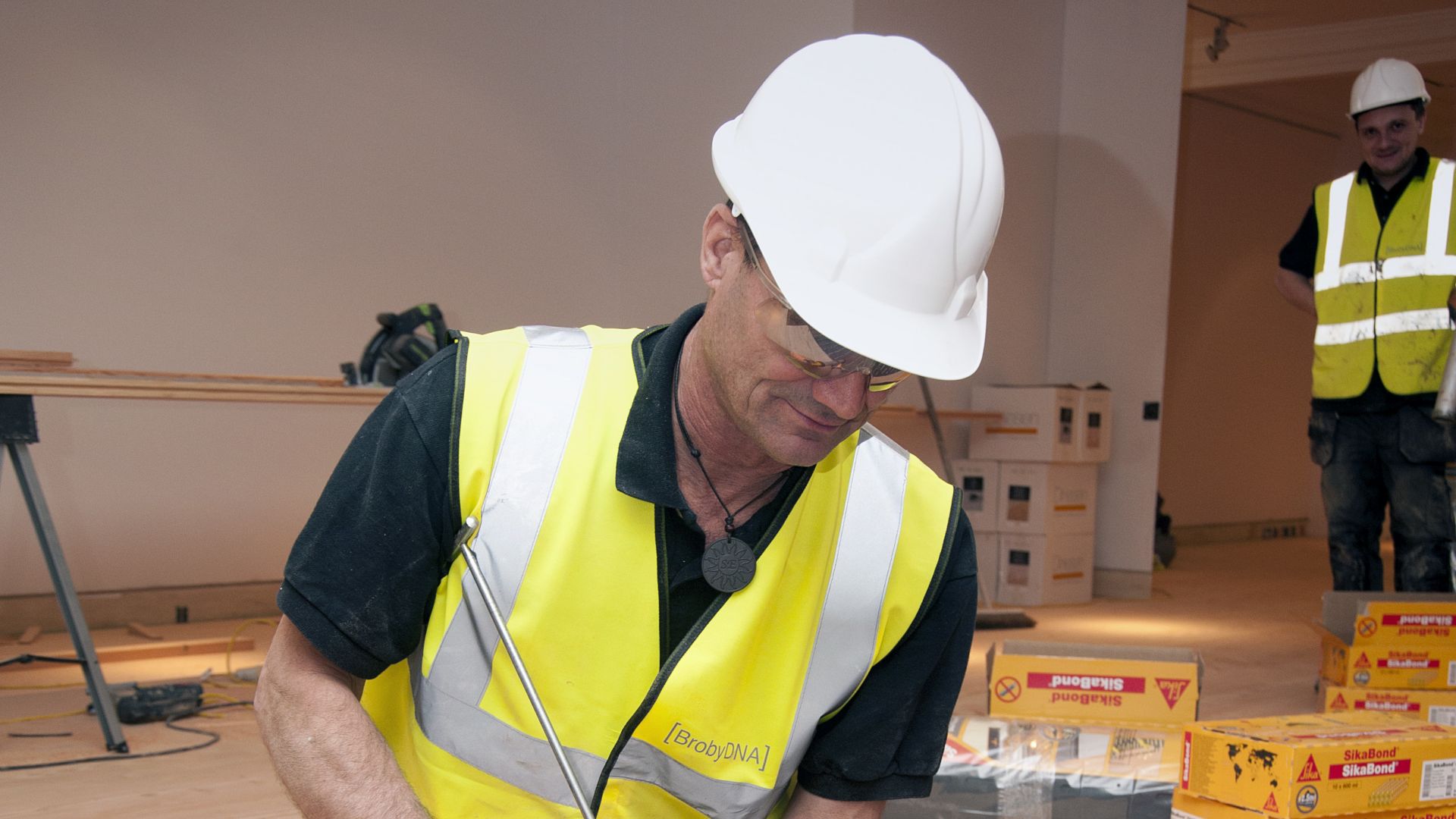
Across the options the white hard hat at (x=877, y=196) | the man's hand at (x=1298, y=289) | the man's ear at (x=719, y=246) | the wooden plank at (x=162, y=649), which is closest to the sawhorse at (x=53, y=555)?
the wooden plank at (x=162, y=649)

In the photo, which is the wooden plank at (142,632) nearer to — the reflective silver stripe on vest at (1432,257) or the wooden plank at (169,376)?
the wooden plank at (169,376)

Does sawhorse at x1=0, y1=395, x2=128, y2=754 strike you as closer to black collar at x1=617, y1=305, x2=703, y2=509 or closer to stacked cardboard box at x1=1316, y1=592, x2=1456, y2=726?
black collar at x1=617, y1=305, x2=703, y2=509

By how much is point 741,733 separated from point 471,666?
0.86 ft

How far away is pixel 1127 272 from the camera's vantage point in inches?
271

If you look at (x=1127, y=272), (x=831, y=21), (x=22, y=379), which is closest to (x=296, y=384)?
(x=22, y=379)

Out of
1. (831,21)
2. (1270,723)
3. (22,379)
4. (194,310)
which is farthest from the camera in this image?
(831,21)

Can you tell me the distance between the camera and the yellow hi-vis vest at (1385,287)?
3.80 meters

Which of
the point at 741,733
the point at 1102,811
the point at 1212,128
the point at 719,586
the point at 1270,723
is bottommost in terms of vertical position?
the point at 1102,811

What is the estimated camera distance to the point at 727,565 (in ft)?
3.88

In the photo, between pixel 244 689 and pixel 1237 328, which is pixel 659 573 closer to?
pixel 244 689

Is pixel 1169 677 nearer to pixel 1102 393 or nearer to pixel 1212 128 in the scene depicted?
pixel 1102 393

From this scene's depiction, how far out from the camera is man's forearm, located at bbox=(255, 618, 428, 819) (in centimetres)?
108

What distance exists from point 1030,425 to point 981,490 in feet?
1.42

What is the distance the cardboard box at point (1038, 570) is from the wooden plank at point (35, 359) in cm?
436
